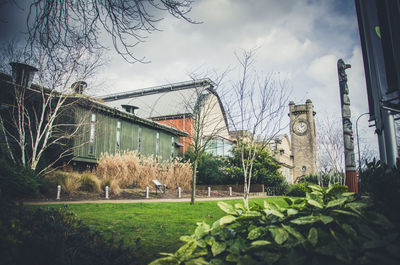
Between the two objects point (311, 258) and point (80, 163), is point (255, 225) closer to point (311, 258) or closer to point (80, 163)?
point (311, 258)

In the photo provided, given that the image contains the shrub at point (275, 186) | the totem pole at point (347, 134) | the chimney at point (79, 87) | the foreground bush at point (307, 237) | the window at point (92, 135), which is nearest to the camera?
the foreground bush at point (307, 237)

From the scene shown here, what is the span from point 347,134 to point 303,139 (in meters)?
33.2

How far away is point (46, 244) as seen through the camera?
1.98m

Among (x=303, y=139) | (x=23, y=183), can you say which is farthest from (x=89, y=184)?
(x=303, y=139)

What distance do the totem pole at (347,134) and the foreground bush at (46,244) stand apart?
656 cm

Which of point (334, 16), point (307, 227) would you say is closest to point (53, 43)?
point (307, 227)

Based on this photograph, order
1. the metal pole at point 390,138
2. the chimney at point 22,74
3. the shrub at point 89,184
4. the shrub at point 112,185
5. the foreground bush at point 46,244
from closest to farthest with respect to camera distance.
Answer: the foreground bush at point 46,244 → the metal pole at point 390,138 → the chimney at point 22,74 → the shrub at point 89,184 → the shrub at point 112,185

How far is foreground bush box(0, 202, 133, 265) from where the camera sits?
68.5 inches

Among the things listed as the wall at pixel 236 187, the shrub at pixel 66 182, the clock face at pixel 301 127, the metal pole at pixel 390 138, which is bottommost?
the wall at pixel 236 187

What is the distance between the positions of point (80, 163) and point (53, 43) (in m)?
13.6

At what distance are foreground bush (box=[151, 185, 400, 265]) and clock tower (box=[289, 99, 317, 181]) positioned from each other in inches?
1474

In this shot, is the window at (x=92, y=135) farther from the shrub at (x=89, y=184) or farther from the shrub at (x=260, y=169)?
the shrub at (x=260, y=169)

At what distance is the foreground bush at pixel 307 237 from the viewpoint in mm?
1266

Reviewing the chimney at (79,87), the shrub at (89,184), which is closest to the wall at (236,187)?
the shrub at (89,184)
